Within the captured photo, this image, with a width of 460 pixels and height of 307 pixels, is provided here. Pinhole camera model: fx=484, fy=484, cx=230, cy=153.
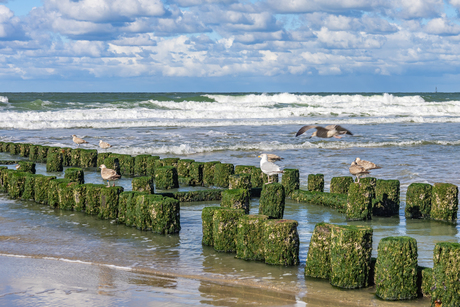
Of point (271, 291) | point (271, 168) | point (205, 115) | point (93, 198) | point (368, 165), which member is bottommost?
point (271, 291)

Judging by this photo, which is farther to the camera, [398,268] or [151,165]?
[151,165]

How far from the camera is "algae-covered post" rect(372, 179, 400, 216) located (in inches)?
343

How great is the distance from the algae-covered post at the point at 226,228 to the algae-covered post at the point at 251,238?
27cm

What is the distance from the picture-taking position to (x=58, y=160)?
13570 mm

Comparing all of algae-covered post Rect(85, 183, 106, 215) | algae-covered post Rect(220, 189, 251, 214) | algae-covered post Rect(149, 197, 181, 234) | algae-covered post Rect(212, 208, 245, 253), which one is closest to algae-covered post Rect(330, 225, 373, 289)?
algae-covered post Rect(212, 208, 245, 253)

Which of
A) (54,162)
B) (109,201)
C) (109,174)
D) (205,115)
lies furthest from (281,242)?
(205,115)

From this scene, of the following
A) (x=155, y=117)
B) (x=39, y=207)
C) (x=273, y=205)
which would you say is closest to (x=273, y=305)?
(x=273, y=205)

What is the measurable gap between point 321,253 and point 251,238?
970mm

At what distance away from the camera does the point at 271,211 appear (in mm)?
8016

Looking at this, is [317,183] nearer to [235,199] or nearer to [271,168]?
[271,168]

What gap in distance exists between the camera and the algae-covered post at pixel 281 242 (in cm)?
566

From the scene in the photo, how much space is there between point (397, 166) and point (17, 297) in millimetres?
12000

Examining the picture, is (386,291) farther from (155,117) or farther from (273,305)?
(155,117)

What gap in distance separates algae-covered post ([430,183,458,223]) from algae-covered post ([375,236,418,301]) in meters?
3.67
